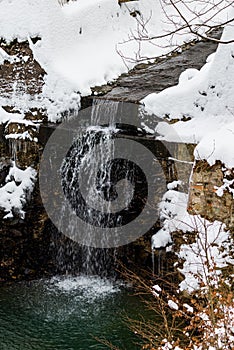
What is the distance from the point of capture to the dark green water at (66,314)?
5.26 metres

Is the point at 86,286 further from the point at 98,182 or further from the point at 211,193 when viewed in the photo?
the point at 211,193

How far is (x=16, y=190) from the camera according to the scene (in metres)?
6.90

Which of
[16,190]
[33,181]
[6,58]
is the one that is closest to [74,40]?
[6,58]

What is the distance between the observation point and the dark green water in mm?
5258

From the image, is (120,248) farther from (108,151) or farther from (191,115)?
(191,115)

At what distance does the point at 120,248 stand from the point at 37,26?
4.00 m

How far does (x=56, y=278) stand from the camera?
6902 mm

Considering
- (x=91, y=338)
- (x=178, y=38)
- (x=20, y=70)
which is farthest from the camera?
(x=178, y=38)

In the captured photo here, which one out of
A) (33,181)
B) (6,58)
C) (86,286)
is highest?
(6,58)

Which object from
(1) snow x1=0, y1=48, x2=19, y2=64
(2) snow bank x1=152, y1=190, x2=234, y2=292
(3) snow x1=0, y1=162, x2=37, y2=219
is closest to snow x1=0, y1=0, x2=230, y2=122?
(1) snow x1=0, y1=48, x2=19, y2=64

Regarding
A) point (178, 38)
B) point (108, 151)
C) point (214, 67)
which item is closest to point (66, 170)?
point (108, 151)

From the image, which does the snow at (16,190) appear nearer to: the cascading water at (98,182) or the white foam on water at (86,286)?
the cascading water at (98,182)

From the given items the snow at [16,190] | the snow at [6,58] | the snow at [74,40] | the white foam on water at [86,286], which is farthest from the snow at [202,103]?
the snow at [6,58]

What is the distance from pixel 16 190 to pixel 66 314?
204 centimetres
